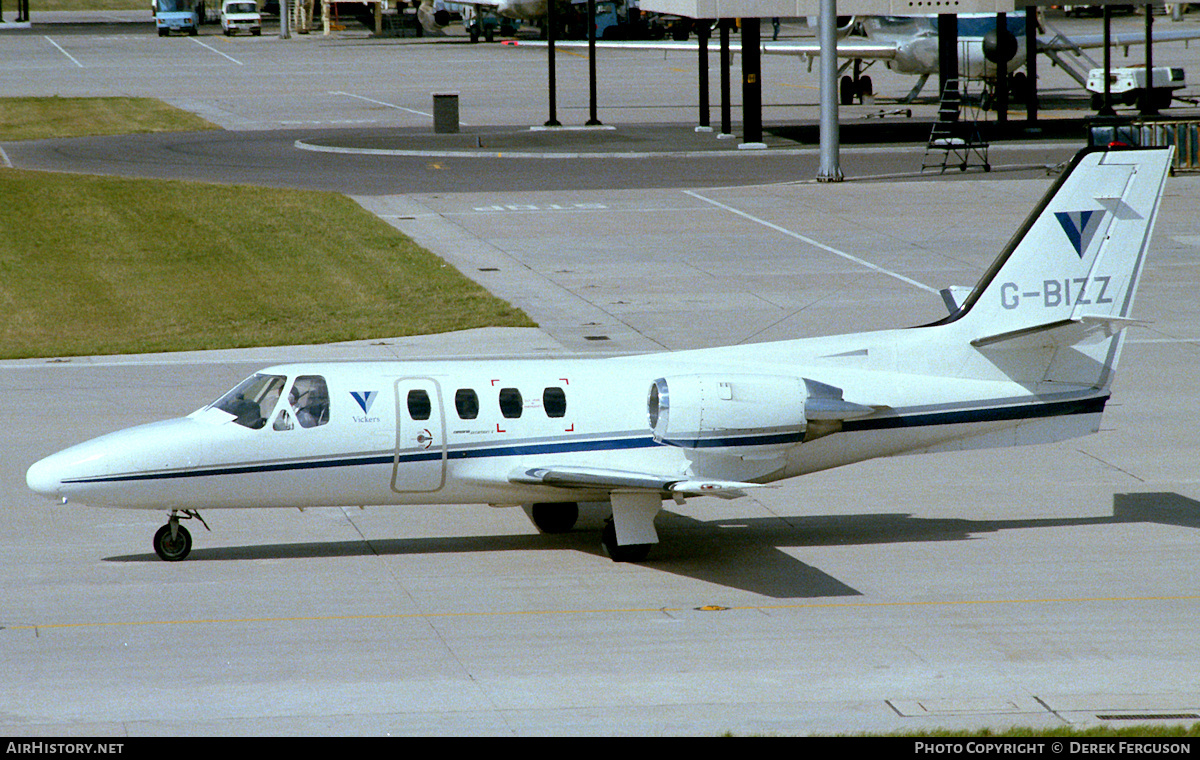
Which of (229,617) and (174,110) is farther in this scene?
(174,110)

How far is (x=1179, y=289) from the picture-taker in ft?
106

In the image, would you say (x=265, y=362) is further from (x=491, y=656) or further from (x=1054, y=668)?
(x=1054, y=668)

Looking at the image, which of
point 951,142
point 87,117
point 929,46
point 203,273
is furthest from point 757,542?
point 87,117

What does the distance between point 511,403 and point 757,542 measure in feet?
11.0

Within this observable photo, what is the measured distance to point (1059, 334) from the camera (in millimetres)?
17125

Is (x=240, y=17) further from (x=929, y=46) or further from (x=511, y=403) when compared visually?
(x=511, y=403)

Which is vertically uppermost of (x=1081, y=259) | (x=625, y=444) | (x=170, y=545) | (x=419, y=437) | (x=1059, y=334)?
(x=1081, y=259)

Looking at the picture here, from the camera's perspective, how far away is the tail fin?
17516 mm

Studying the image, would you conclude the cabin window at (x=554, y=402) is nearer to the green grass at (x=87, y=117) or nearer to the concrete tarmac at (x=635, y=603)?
the concrete tarmac at (x=635, y=603)

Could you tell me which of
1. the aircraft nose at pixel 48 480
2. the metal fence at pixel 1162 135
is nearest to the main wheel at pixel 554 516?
the aircraft nose at pixel 48 480

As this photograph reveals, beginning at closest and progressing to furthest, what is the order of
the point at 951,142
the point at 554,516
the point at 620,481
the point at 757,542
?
the point at 620,481, the point at 757,542, the point at 554,516, the point at 951,142
